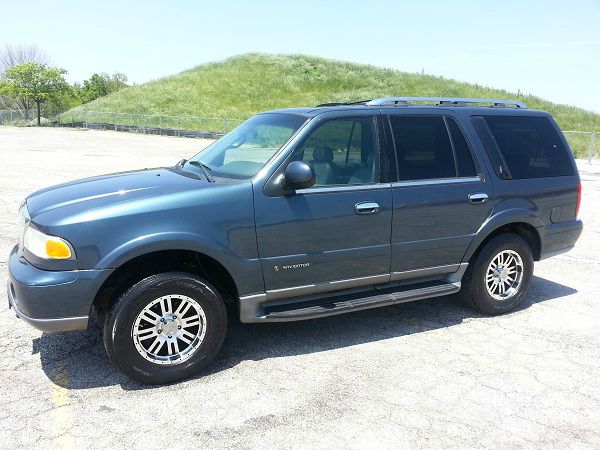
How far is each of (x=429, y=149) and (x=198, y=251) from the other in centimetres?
226

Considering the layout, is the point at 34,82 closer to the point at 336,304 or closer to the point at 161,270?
the point at 161,270

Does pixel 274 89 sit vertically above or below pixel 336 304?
above

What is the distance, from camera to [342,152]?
4250 millimetres

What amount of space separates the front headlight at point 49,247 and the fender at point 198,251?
22 centimetres

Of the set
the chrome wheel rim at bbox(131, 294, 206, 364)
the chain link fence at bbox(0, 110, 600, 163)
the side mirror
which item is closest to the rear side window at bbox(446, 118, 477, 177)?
the side mirror

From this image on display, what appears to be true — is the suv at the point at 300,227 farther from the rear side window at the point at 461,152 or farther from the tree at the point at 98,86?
the tree at the point at 98,86

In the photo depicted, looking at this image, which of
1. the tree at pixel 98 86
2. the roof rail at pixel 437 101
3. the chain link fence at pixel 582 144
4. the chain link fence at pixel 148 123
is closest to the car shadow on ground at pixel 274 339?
the roof rail at pixel 437 101

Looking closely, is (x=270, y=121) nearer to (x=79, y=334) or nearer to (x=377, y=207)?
(x=377, y=207)

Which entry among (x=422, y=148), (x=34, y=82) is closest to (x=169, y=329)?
(x=422, y=148)

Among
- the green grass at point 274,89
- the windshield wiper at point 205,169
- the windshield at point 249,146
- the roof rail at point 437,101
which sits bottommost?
the windshield wiper at point 205,169

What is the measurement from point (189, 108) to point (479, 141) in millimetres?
44417

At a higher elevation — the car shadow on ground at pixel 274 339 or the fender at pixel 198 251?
the fender at pixel 198 251

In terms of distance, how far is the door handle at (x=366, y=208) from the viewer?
4.08m

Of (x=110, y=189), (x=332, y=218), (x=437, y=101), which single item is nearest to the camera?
(x=110, y=189)
